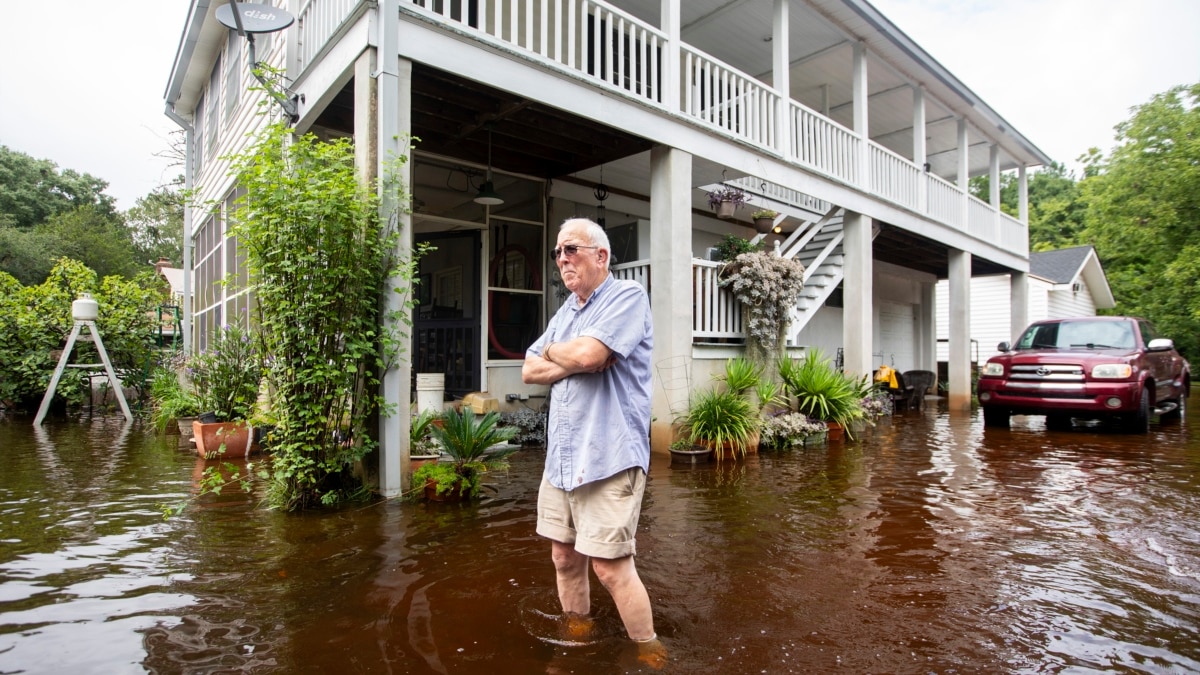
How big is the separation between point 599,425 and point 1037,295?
23.8 meters

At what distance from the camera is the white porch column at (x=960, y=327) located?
→ 13570mm

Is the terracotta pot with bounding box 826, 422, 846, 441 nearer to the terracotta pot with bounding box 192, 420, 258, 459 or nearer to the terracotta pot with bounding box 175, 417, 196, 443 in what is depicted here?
the terracotta pot with bounding box 192, 420, 258, 459

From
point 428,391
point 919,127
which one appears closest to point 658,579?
point 428,391

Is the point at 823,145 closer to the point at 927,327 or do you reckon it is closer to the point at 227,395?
the point at 227,395

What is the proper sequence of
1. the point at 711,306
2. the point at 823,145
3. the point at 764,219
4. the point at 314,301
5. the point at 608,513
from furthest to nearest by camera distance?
the point at 764,219 → the point at 823,145 → the point at 711,306 → the point at 314,301 → the point at 608,513

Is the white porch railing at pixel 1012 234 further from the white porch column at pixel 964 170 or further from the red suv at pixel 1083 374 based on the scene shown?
the red suv at pixel 1083 374

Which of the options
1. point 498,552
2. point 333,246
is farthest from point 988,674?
point 333,246

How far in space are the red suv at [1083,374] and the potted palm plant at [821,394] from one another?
2484 mm

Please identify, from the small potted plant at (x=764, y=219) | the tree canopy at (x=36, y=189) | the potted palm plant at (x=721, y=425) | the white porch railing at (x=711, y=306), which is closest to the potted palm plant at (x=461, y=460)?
the potted palm plant at (x=721, y=425)

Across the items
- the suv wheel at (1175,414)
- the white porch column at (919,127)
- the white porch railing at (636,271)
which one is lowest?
the suv wheel at (1175,414)

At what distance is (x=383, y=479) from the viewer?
4.86m

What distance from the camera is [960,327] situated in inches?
537

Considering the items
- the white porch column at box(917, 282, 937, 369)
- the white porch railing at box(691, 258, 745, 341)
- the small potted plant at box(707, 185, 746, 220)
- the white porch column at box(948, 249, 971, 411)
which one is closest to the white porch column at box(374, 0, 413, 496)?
the white porch railing at box(691, 258, 745, 341)

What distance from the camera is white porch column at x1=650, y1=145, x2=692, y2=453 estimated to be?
24.3 ft
